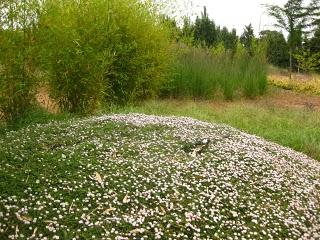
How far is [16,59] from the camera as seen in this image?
5.82 meters

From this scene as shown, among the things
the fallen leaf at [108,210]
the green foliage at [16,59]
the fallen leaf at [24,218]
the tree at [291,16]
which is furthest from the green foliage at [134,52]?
the tree at [291,16]

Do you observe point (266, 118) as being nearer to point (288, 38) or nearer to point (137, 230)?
point (137, 230)

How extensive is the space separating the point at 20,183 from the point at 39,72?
3.20m

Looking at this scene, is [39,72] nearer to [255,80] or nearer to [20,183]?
[20,183]

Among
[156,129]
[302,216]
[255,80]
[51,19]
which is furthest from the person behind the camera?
[255,80]

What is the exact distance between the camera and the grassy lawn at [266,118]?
667 centimetres

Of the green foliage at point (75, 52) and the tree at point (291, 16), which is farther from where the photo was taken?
the tree at point (291, 16)

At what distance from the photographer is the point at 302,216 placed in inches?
152

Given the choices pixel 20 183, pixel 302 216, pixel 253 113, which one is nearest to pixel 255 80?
pixel 253 113

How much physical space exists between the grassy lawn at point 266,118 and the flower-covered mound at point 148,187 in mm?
1415

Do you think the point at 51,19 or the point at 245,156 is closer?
the point at 245,156

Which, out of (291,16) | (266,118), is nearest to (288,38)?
(291,16)

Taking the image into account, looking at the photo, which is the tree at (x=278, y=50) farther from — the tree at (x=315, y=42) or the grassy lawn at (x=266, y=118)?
the grassy lawn at (x=266, y=118)

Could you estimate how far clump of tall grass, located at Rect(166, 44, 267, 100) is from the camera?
36.1 feet
